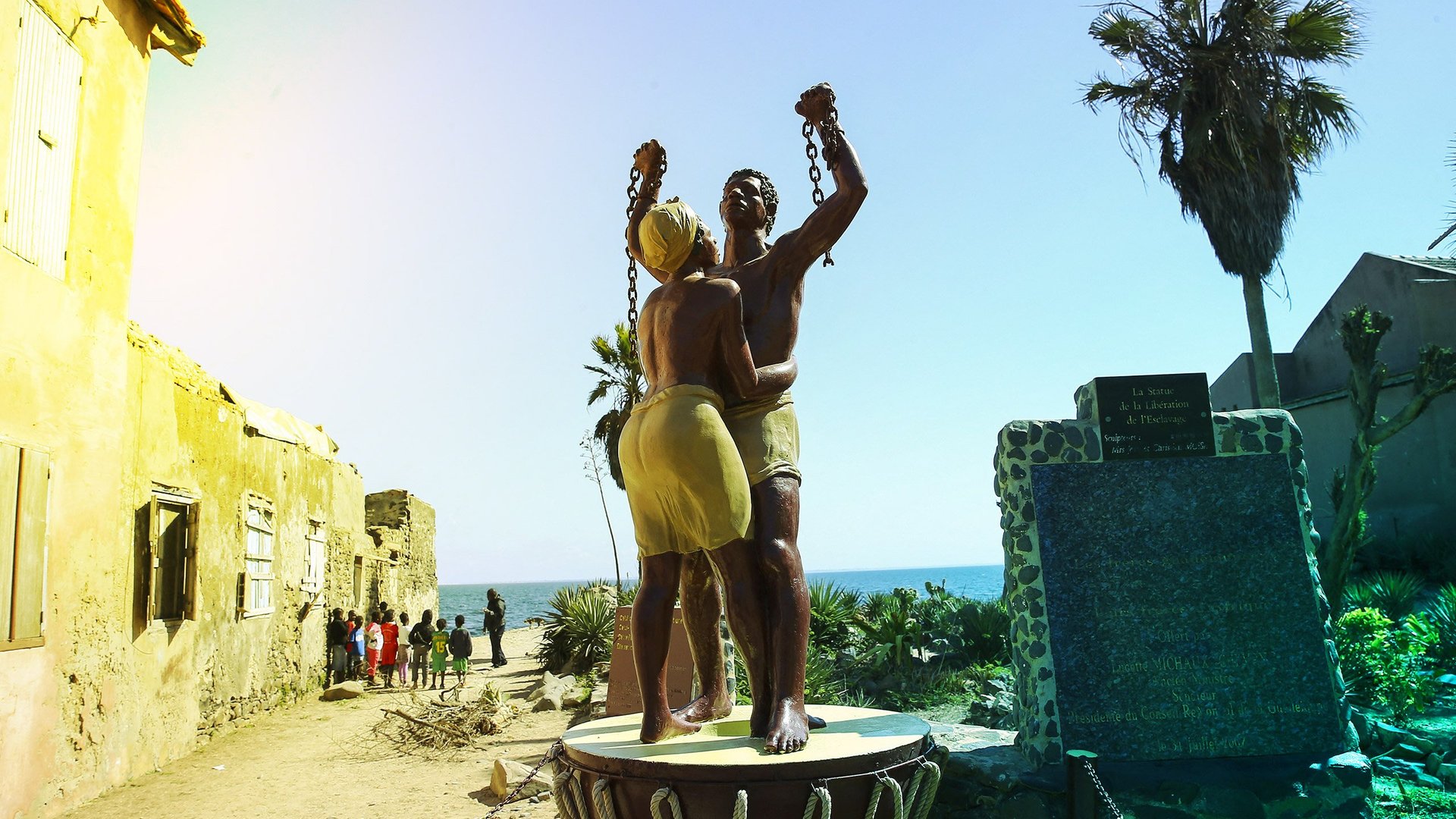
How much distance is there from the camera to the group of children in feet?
43.9

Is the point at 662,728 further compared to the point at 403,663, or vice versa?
the point at 403,663

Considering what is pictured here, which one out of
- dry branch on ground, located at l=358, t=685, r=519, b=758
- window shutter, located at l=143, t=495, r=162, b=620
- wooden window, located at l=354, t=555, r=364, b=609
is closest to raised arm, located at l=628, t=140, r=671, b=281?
window shutter, located at l=143, t=495, r=162, b=620

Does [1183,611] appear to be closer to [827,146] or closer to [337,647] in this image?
[827,146]

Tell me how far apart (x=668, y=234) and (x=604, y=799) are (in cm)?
185

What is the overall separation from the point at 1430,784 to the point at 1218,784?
1.78 metres

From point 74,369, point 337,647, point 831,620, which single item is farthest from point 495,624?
point 74,369

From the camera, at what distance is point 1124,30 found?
12.8 metres

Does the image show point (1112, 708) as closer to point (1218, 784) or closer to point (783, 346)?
point (1218, 784)

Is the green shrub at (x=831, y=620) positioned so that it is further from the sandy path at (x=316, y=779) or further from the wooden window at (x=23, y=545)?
the wooden window at (x=23, y=545)

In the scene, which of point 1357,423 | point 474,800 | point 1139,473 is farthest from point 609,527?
point 1139,473

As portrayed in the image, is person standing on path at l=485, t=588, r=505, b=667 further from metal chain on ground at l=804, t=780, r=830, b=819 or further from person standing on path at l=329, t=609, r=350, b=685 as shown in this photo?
metal chain on ground at l=804, t=780, r=830, b=819

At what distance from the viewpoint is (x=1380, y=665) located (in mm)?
5863

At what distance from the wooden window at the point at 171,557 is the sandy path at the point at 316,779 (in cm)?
137

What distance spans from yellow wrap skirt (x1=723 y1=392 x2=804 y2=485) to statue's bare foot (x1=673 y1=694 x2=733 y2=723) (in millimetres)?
883
